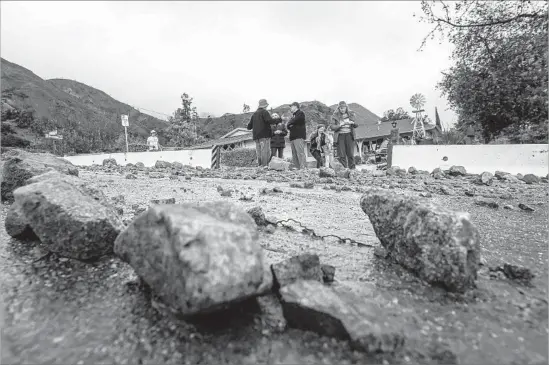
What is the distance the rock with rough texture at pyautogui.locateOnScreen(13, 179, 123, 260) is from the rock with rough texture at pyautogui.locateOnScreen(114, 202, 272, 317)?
44 cm

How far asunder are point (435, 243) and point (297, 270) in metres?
0.63

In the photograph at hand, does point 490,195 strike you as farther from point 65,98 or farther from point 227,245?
Answer: point 65,98

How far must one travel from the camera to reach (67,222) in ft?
5.16

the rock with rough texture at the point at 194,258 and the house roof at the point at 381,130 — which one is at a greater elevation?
the house roof at the point at 381,130

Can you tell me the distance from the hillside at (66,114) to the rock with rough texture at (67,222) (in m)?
16.8

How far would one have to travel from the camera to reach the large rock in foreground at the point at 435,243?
1329 mm

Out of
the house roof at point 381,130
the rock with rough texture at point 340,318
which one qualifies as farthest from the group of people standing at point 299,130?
the house roof at point 381,130

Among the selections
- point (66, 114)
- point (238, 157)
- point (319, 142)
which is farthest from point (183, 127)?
point (66, 114)

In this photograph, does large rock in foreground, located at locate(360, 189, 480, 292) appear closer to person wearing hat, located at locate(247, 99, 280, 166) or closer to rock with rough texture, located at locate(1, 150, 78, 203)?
rock with rough texture, located at locate(1, 150, 78, 203)

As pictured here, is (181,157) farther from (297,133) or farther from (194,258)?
(194,258)

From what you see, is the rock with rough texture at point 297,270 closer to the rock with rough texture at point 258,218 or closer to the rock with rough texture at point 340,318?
the rock with rough texture at point 340,318

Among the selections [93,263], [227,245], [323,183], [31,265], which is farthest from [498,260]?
[323,183]

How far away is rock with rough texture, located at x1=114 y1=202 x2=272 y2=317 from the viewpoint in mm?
979

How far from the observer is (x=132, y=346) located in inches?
40.3
